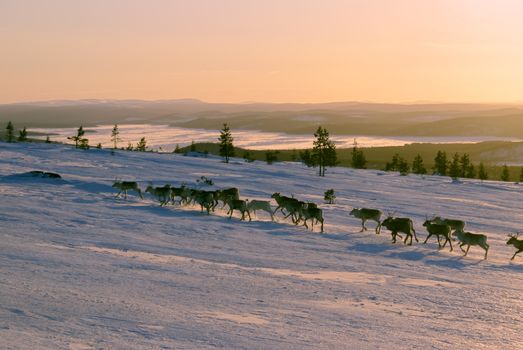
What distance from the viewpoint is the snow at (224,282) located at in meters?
9.04

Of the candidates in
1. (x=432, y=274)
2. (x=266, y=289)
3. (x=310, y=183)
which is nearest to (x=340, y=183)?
(x=310, y=183)

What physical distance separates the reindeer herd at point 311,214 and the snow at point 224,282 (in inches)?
20.5

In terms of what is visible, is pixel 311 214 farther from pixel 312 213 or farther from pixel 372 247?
pixel 372 247

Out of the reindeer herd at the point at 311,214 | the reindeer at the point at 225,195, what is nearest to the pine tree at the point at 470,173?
the reindeer herd at the point at 311,214

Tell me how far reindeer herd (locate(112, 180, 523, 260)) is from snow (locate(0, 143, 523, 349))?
0.52 m

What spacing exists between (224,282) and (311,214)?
939 centimetres

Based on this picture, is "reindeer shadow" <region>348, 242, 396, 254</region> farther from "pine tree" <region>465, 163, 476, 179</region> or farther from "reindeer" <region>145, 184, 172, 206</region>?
"pine tree" <region>465, 163, 476, 179</region>

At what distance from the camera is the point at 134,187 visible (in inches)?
1001

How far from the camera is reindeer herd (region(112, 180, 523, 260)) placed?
19.5 metres

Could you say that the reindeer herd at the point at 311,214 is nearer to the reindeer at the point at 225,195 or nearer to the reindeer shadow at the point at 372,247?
the reindeer at the point at 225,195

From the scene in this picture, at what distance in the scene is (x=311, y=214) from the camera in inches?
837

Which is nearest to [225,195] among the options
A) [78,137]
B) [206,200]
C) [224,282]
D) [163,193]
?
[206,200]

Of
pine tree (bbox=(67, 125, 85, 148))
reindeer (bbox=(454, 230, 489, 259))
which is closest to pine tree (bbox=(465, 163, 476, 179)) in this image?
pine tree (bbox=(67, 125, 85, 148))

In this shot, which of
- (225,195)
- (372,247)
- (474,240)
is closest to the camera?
(372,247)
